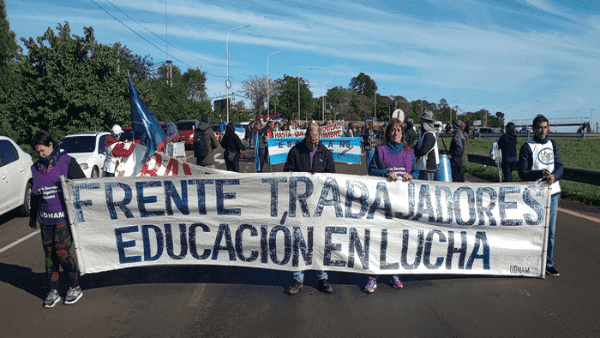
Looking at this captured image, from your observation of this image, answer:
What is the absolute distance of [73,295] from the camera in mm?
5055

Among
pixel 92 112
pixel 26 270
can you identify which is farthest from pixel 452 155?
pixel 92 112

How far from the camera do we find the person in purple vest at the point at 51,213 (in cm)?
→ 489

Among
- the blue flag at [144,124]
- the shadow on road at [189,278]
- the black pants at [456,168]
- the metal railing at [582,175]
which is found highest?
the blue flag at [144,124]

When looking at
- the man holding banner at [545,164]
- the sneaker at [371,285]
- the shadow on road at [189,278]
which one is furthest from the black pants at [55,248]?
the man holding banner at [545,164]

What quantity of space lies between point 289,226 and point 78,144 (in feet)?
36.1

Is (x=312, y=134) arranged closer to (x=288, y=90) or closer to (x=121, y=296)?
(x=121, y=296)

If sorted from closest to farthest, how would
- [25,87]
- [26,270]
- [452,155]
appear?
[26,270], [452,155], [25,87]

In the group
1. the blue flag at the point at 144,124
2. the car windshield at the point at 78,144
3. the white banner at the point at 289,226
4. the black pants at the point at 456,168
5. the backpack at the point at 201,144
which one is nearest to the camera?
the white banner at the point at 289,226

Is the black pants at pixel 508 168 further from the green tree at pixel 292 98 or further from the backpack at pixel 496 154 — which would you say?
the green tree at pixel 292 98

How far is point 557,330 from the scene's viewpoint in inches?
165

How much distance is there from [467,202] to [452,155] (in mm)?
4326

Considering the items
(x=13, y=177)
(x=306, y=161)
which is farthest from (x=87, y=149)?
(x=306, y=161)

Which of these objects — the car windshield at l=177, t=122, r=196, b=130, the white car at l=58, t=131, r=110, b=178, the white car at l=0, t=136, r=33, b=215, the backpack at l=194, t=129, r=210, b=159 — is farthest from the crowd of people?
the car windshield at l=177, t=122, r=196, b=130

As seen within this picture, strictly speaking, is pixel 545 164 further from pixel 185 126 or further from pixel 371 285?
pixel 185 126
